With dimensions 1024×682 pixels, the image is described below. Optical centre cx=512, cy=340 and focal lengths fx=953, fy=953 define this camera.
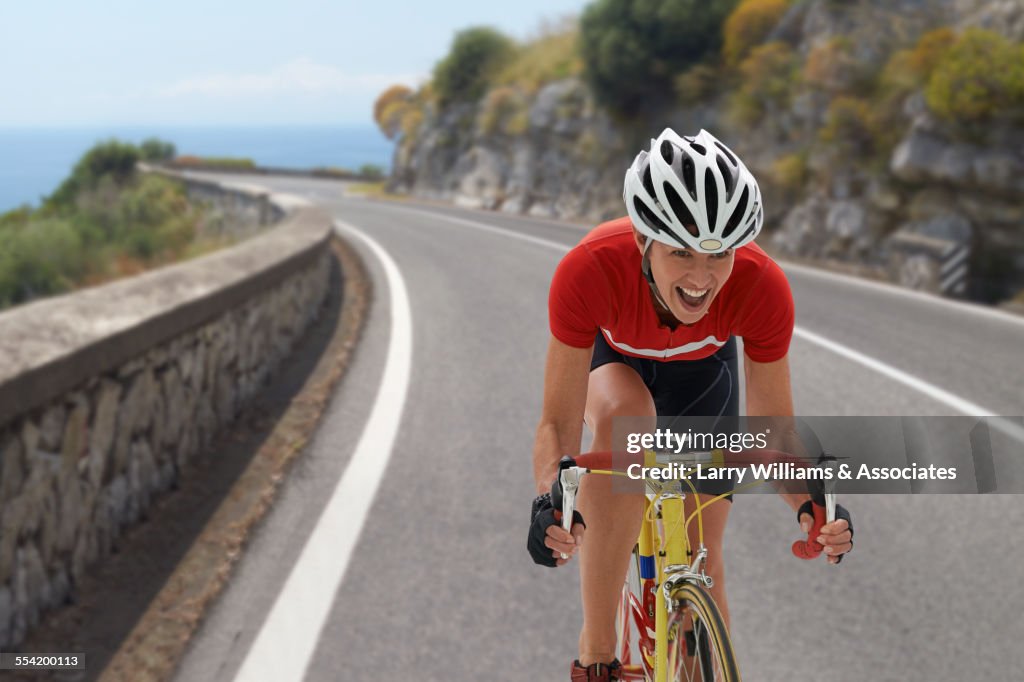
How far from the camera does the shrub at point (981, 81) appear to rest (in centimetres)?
1505

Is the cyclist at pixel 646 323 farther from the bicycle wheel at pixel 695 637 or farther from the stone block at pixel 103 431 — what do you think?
the stone block at pixel 103 431

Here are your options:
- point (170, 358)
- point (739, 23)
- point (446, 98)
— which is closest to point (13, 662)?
point (170, 358)

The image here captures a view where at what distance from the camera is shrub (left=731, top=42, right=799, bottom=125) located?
21.8 metres

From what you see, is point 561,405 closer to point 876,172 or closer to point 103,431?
point 103,431

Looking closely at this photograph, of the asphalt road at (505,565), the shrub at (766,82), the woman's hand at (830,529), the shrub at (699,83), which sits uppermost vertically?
the shrub at (699,83)

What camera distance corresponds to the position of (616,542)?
2.14 metres

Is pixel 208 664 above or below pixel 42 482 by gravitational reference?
below

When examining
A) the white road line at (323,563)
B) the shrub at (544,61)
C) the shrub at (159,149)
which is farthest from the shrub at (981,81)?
the shrub at (159,149)

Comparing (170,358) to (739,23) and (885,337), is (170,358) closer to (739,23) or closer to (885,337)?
(885,337)

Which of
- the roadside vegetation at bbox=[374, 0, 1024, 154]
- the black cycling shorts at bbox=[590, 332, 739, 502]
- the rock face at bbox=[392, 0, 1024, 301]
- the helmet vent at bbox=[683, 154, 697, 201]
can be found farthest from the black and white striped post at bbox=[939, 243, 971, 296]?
the helmet vent at bbox=[683, 154, 697, 201]

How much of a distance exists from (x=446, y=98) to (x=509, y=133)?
27.4ft

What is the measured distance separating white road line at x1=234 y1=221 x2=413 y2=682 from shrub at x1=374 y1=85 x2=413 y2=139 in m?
49.8

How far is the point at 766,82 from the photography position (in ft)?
73.1

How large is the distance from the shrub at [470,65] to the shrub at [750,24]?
19.8m
